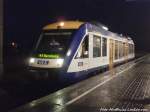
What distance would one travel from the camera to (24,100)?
13.2 m

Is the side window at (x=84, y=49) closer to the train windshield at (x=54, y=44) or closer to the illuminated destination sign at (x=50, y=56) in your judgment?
the train windshield at (x=54, y=44)

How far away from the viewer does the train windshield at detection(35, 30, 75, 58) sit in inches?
633

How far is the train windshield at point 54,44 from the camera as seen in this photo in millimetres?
16091

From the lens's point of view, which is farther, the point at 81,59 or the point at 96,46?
the point at 96,46

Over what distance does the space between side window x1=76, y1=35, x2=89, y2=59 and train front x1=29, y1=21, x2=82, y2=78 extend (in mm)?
713

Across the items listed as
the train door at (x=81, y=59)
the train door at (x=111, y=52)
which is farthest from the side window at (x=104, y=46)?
the train door at (x=81, y=59)

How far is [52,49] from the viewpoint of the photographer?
53.9 feet

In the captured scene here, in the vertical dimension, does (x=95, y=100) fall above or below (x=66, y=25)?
below

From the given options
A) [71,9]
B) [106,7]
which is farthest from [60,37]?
[106,7]

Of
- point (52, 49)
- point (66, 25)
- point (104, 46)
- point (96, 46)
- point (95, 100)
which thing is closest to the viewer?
point (95, 100)

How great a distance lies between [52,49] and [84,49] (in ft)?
5.47

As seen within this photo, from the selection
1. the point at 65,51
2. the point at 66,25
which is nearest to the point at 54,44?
the point at 65,51

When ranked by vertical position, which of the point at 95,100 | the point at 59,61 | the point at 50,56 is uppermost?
the point at 50,56

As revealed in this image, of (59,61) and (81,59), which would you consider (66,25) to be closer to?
(81,59)
